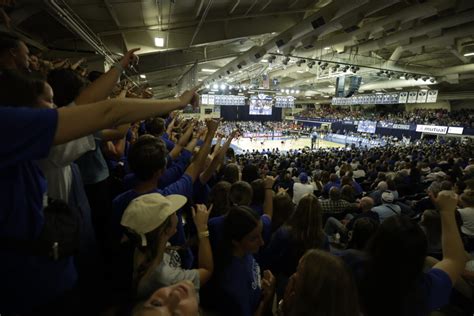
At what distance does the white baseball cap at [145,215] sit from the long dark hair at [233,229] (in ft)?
1.60

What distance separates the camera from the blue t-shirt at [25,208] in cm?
91

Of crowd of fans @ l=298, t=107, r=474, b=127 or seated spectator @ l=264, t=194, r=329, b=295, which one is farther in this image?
crowd of fans @ l=298, t=107, r=474, b=127

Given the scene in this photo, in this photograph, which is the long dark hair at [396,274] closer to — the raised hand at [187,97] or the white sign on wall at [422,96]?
the raised hand at [187,97]

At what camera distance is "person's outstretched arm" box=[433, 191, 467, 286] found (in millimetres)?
1652

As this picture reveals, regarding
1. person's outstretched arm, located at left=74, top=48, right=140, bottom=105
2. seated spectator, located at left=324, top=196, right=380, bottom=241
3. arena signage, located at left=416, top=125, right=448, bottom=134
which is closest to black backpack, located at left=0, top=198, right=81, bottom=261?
person's outstretched arm, located at left=74, top=48, right=140, bottom=105

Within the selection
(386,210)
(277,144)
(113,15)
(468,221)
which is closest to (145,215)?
(386,210)

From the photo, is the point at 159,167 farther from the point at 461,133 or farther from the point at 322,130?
the point at 322,130

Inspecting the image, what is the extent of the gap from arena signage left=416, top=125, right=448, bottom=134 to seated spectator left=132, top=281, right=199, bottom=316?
28.0 metres

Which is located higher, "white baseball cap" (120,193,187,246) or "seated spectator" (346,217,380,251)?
"white baseball cap" (120,193,187,246)

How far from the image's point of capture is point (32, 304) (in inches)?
46.8

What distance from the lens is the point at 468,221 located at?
3.62m

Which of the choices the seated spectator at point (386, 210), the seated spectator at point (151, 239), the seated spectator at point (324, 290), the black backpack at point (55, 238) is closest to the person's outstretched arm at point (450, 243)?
the seated spectator at point (324, 290)

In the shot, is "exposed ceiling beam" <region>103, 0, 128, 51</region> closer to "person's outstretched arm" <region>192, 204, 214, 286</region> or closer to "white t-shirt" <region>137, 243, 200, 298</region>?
"person's outstretched arm" <region>192, 204, 214, 286</region>

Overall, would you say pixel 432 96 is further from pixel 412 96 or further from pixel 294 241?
pixel 294 241
